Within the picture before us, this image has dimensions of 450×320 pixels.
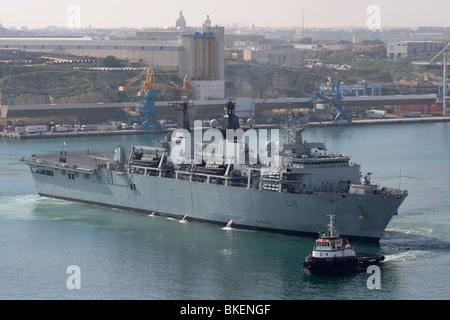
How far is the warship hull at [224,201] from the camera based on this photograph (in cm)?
3522

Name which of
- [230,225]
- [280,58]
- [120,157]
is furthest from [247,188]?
[280,58]

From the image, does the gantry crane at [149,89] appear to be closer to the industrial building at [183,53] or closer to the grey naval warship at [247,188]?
the industrial building at [183,53]

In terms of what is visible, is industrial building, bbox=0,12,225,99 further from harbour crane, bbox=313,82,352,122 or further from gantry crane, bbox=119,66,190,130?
harbour crane, bbox=313,82,352,122

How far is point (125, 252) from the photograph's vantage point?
35750 millimetres

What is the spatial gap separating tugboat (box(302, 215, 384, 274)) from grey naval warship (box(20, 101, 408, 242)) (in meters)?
3.03

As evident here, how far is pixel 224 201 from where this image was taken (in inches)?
1548

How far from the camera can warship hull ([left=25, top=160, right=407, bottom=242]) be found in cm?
3522

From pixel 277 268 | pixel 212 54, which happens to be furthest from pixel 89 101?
pixel 277 268

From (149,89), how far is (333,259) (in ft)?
190

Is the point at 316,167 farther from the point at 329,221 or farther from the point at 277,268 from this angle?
the point at 277,268

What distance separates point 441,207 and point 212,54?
192ft

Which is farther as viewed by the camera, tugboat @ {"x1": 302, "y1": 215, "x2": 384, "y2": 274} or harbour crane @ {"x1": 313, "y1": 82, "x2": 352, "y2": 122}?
harbour crane @ {"x1": 313, "y1": 82, "x2": 352, "y2": 122}

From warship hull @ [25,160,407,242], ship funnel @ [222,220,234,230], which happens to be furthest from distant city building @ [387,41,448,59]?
ship funnel @ [222,220,234,230]

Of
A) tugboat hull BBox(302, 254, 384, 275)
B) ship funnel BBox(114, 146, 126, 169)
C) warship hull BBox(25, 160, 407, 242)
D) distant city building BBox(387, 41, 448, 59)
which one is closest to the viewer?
tugboat hull BBox(302, 254, 384, 275)
